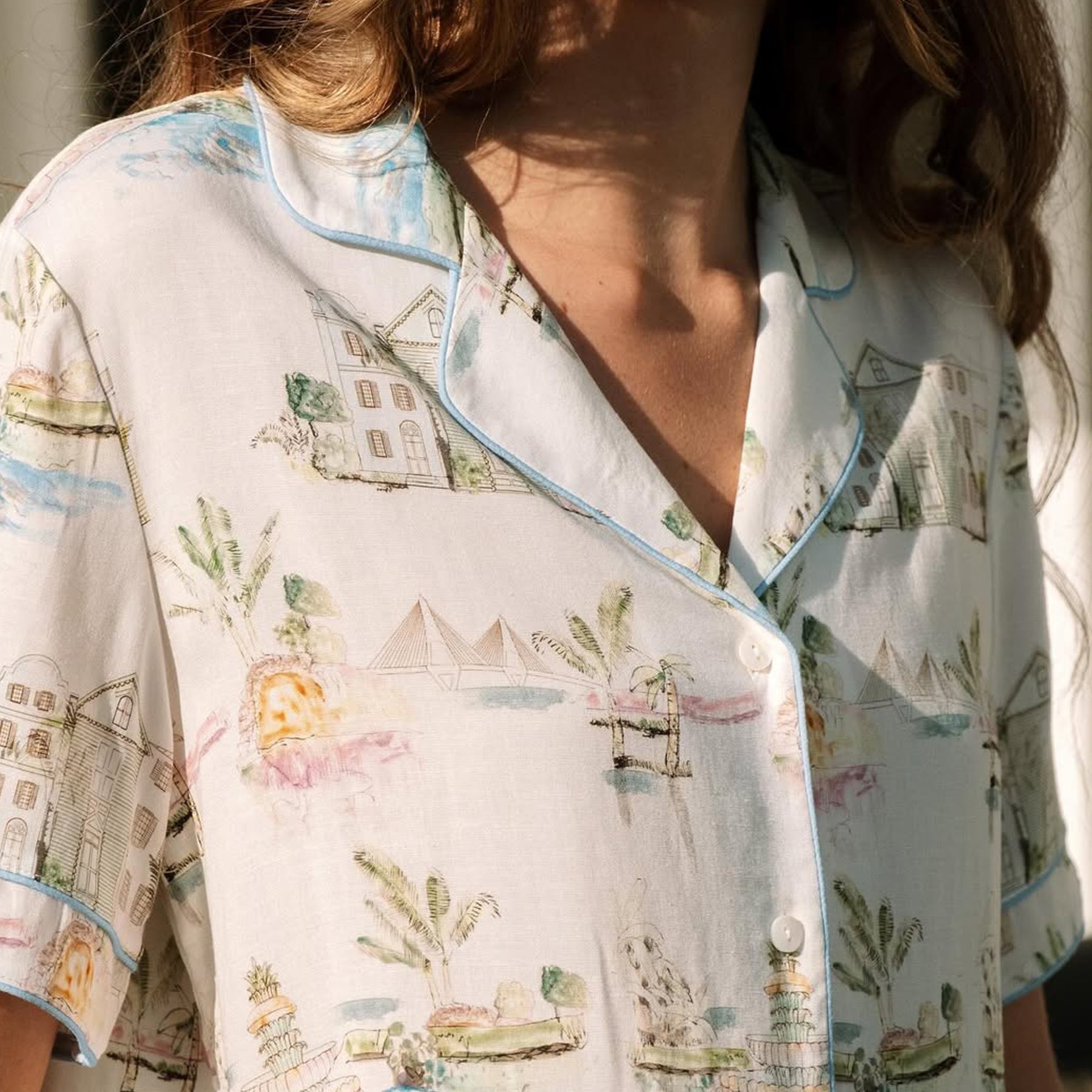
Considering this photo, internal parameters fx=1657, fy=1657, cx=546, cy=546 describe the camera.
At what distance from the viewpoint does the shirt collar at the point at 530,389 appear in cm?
118

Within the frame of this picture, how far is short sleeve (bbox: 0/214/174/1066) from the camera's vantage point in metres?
1.04

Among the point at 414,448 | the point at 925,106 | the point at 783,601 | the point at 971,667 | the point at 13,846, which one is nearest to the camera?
the point at 13,846

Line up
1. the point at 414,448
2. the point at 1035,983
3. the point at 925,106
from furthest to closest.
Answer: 1. the point at 925,106
2. the point at 1035,983
3. the point at 414,448

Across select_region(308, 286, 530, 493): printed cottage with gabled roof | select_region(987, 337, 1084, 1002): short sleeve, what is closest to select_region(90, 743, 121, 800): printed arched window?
select_region(308, 286, 530, 493): printed cottage with gabled roof

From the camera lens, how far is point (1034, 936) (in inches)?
60.7

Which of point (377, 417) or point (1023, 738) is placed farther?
point (1023, 738)

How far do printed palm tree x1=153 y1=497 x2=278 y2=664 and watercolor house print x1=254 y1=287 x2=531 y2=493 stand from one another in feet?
0.19

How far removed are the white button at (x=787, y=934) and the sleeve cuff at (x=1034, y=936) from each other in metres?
0.48

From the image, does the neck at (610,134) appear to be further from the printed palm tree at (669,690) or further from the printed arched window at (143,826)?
the printed arched window at (143,826)

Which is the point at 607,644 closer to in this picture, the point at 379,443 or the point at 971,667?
the point at 379,443

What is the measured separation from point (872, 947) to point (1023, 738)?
0.42m

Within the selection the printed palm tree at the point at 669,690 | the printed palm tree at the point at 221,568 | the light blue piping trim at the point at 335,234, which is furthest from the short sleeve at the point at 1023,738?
the printed palm tree at the point at 221,568

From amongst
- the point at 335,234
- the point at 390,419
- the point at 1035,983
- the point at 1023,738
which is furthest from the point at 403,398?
the point at 1035,983

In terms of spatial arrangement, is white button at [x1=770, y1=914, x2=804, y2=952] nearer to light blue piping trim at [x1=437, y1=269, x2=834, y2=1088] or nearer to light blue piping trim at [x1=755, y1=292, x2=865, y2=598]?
light blue piping trim at [x1=437, y1=269, x2=834, y2=1088]
